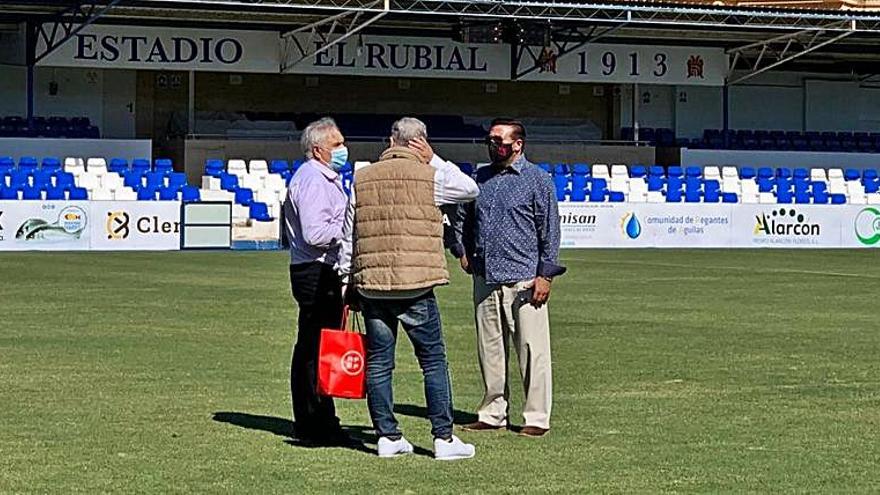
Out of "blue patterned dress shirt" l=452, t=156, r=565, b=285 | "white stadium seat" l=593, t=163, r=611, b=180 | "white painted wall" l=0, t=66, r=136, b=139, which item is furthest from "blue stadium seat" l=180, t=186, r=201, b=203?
"blue patterned dress shirt" l=452, t=156, r=565, b=285

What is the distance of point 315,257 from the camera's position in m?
9.94

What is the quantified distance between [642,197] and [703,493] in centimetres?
3567

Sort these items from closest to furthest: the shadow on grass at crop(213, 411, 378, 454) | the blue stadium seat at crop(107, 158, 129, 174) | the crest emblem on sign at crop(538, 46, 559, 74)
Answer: the shadow on grass at crop(213, 411, 378, 454) → the blue stadium seat at crop(107, 158, 129, 174) → the crest emblem on sign at crop(538, 46, 559, 74)

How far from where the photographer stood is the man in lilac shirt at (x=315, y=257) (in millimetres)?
9836

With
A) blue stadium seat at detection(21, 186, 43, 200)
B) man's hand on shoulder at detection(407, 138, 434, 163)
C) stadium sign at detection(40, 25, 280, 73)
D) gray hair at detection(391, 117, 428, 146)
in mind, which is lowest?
man's hand on shoulder at detection(407, 138, 434, 163)

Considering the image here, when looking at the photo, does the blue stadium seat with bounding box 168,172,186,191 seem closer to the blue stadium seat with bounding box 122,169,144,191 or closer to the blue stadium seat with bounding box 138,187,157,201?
the blue stadium seat with bounding box 122,169,144,191

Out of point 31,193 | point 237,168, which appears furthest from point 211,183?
point 31,193

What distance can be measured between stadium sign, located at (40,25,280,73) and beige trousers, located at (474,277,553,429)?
35.1 metres

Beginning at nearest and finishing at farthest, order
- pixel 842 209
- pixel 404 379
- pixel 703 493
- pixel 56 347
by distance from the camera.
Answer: pixel 703 493 < pixel 404 379 < pixel 56 347 < pixel 842 209

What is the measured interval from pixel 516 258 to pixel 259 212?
1162 inches

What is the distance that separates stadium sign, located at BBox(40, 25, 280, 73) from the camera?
145ft

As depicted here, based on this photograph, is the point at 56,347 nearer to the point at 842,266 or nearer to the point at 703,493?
the point at 703,493

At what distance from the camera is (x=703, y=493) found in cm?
857

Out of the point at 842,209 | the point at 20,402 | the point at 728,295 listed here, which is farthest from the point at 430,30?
the point at 20,402
